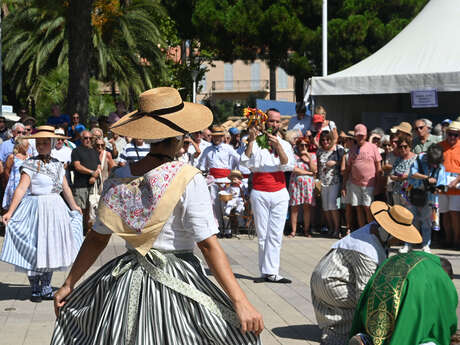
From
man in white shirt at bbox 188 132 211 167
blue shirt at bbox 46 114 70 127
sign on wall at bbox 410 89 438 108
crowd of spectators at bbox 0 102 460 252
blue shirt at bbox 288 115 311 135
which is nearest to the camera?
crowd of spectators at bbox 0 102 460 252

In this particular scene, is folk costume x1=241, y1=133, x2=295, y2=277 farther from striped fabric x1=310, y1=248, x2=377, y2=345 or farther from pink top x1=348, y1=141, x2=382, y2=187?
pink top x1=348, y1=141, x2=382, y2=187

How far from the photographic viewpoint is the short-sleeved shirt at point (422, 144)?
1212 cm

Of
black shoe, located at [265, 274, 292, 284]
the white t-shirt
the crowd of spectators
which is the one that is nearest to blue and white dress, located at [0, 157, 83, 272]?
black shoe, located at [265, 274, 292, 284]

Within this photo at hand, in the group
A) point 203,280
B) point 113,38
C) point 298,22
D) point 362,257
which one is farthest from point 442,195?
point 113,38

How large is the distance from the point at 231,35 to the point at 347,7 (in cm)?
431

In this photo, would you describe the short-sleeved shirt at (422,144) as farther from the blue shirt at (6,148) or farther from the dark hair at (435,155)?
the blue shirt at (6,148)

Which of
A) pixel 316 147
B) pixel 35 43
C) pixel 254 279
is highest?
pixel 35 43

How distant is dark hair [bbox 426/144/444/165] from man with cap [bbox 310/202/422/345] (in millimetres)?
5615

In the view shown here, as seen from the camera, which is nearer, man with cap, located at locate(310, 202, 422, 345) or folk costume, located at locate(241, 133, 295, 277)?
man with cap, located at locate(310, 202, 422, 345)

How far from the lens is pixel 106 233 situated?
366 centimetres

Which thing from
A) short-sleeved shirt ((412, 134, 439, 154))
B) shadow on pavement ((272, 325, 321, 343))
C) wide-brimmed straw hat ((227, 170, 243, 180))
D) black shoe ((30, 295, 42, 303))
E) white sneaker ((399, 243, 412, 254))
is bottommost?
white sneaker ((399, 243, 412, 254))

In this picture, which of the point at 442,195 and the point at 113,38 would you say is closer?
the point at 442,195

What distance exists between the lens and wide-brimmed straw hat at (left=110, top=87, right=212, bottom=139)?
3.59 meters

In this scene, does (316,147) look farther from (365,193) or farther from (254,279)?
(254,279)
